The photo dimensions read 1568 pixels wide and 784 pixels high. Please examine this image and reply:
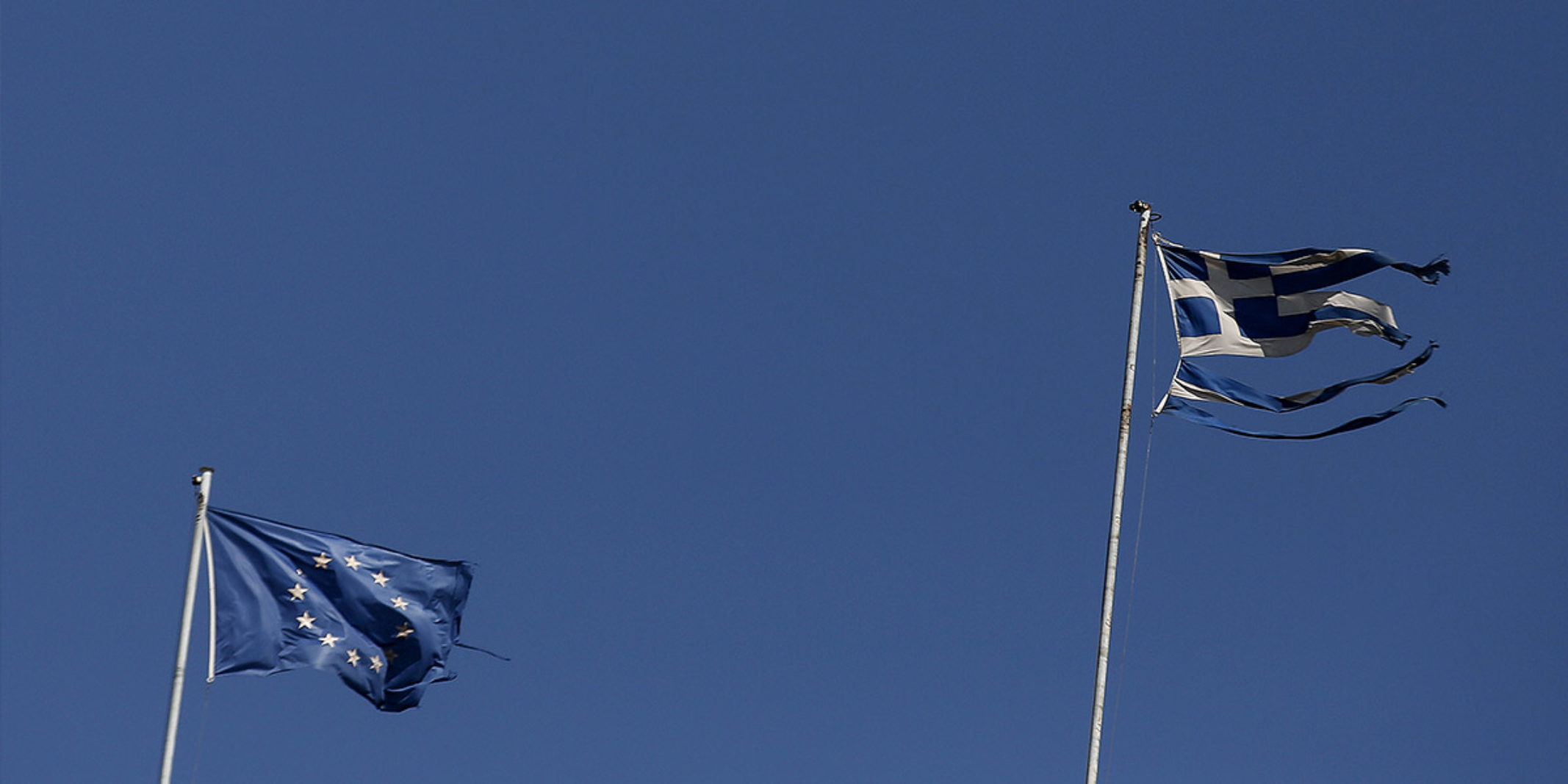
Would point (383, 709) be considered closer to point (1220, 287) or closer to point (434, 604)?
point (434, 604)

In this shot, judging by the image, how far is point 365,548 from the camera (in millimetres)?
44938

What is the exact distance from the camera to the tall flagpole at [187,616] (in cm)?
4062

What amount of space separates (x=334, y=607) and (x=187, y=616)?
347 cm

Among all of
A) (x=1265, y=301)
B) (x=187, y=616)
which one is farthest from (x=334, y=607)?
(x=1265, y=301)

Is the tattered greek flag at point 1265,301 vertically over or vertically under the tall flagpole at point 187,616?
over

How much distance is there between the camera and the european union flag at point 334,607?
43.2 m

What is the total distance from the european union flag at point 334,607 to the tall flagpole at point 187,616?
296 millimetres

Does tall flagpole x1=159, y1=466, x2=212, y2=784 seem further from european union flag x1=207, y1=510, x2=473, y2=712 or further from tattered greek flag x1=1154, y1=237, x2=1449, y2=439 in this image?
tattered greek flag x1=1154, y1=237, x2=1449, y2=439

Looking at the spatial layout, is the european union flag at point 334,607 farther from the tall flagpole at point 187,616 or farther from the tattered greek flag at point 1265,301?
the tattered greek flag at point 1265,301

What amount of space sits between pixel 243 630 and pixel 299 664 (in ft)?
3.82

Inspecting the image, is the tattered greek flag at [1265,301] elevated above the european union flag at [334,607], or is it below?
above

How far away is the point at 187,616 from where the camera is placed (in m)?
41.5

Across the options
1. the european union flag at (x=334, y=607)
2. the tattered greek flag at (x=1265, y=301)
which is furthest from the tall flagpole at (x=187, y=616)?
the tattered greek flag at (x=1265, y=301)

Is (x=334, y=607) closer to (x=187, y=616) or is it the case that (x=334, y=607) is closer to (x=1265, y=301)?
(x=187, y=616)
